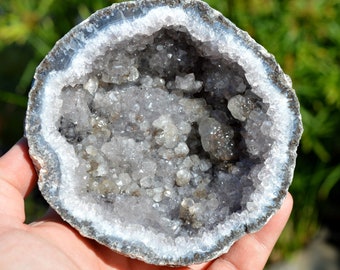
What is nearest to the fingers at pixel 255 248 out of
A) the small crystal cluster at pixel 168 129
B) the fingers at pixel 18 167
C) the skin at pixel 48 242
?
the skin at pixel 48 242

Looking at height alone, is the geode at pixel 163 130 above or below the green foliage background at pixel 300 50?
above

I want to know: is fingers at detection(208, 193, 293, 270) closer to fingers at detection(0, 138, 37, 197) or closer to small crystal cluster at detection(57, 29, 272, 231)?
small crystal cluster at detection(57, 29, 272, 231)

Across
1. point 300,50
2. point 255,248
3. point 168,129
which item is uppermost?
point 168,129

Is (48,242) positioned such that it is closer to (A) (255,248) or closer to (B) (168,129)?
(B) (168,129)

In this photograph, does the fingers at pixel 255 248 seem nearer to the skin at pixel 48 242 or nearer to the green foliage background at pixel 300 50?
the skin at pixel 48 242

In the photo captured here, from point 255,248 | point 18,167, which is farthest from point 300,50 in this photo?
point 18,167

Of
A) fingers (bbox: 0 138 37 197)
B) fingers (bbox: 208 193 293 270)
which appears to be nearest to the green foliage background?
fingers (bbox: 208 193 293 270)
